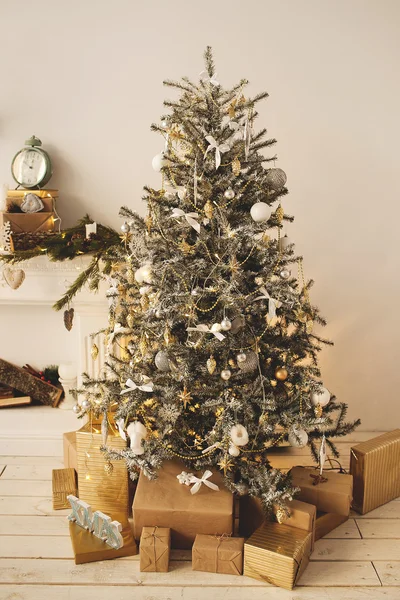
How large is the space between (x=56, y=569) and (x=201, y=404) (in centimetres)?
77

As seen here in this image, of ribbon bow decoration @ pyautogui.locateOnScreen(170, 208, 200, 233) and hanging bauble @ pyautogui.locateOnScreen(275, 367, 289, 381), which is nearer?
ribbon bow decoration @ pyautogui.locateOnScreen(170, 208, 200, 233)

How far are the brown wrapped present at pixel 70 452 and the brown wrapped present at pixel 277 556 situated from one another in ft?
2.89

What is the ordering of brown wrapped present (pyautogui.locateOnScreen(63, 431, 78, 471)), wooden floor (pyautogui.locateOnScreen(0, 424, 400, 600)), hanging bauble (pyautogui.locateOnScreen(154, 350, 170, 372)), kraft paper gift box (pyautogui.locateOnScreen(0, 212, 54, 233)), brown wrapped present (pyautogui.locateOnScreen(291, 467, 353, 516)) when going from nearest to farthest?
1. wooden floor (pyautogui.locateOnScreen(0, 424, 400, 600))
2. hanging bauble (pyautogui.locateOnScreen(154, 350, 170, 372))
3. brown wrapped present (pyautogui.locateOnScreen(291, 467, 353, 516))
4. brown wrapped present (pyautogui.locateOnScreen(63, 431, 78, 471))
5. kraft paper gift box (pyautogui.locateOnScreen(0, 212, 54, 233))

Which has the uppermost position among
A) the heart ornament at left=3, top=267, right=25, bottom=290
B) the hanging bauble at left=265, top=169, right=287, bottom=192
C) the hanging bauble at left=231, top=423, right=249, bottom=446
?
the hanging bauble at left=265, top=169, right=287, bottom=192

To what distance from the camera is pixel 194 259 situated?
218 centimetres

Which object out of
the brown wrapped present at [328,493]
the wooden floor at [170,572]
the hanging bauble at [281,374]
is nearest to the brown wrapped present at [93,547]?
the wooden floor at [170,572]

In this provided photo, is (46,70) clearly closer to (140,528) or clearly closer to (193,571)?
(140,528)

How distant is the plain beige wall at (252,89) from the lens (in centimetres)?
278

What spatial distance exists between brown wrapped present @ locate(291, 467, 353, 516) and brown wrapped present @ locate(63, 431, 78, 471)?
0.94m

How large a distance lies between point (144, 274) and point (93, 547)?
1.01 m

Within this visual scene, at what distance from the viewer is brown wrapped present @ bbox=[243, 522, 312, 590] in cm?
200

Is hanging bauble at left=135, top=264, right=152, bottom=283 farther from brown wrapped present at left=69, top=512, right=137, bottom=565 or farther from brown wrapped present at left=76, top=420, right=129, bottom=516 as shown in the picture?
brown wrapped present at left=69, top=512, right=137, bottom=565

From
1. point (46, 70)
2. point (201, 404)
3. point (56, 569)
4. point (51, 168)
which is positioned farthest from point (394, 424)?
point (46, 70)

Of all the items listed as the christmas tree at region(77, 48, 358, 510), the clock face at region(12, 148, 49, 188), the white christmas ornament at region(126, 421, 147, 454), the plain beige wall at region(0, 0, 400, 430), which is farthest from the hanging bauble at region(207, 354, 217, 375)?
the clock face at region(12, 148, 49, 188)
